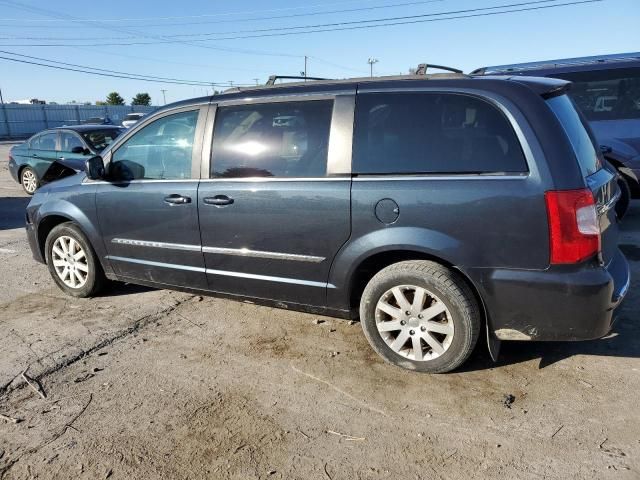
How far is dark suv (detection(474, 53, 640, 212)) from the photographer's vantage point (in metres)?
6.62

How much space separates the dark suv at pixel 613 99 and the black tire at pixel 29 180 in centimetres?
1015

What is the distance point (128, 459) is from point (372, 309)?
1.66 m

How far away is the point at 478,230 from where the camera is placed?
2.90m

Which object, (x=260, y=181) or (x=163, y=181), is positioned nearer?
(x=260, y=181)

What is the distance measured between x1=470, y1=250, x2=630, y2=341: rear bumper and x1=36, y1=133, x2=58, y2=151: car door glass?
1071 cm

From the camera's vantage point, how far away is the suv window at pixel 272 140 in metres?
3.45

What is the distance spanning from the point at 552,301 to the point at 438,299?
63cm

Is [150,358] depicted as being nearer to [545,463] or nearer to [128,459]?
[128,459]

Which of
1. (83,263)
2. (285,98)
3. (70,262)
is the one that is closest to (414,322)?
(285,98)

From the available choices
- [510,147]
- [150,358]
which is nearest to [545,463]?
[510,147]

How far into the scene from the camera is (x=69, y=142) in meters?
10.6

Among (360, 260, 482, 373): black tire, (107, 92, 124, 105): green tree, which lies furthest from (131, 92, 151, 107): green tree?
(360, 260, 482, 373): black tire

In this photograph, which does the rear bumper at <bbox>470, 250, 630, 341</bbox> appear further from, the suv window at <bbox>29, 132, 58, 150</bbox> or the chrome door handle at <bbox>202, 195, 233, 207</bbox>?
the suv window at <bbox>29, 132, 58, 150</bbox>

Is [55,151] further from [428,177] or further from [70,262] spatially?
[428,177]
